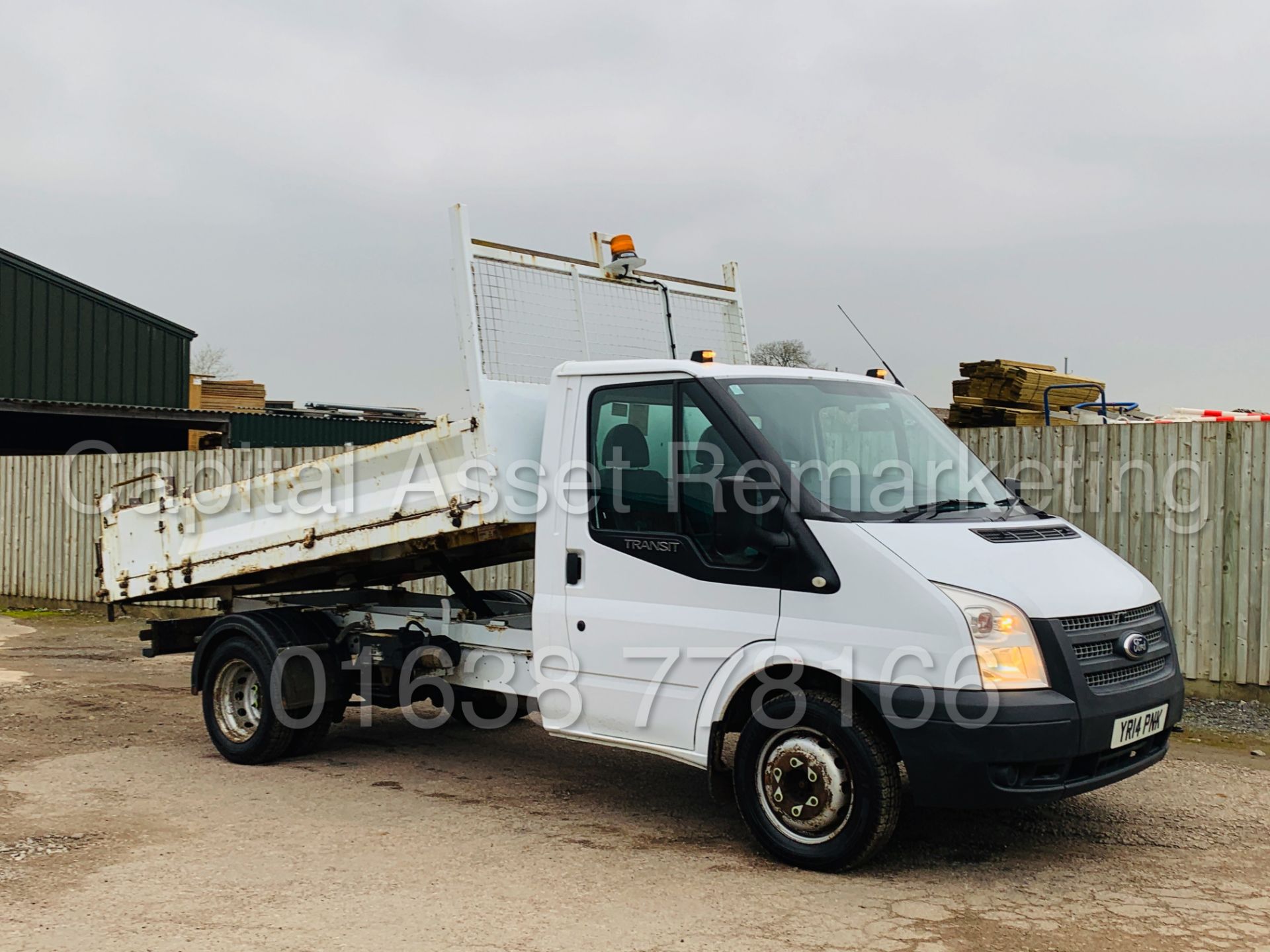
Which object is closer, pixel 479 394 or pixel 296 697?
pixel 479 394

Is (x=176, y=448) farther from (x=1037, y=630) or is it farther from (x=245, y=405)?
(x=1037, y=630)

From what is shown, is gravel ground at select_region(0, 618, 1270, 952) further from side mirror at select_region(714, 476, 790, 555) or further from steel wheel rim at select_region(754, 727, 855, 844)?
side mirror at select_region(714, 476, 790, 555)

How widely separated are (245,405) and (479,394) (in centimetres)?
2295

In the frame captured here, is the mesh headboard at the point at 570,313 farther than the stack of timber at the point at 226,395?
No

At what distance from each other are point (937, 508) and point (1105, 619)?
89cm

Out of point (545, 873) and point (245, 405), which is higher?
point (245, 405)

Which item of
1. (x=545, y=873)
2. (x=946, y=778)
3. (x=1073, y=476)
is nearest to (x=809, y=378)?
(x=946, y=778)

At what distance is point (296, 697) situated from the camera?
7.71 m

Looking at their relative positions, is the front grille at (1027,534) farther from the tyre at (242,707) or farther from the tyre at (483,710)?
the tyre at (242,707)

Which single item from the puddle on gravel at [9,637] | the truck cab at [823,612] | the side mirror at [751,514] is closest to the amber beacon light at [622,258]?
the truck cab at [823,612]

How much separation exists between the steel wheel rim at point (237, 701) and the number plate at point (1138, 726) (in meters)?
5.09

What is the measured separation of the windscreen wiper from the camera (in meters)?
5.63

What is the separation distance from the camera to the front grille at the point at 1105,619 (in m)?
5.26

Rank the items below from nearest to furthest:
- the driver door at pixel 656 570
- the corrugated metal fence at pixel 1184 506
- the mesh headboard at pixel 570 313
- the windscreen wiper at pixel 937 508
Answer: the windscreen wiper at pixel 937 508
the driver door at pixel 656 570
the mesh headboard at pixel 570 313
the corrugated metal fence at pixel 1184 506
